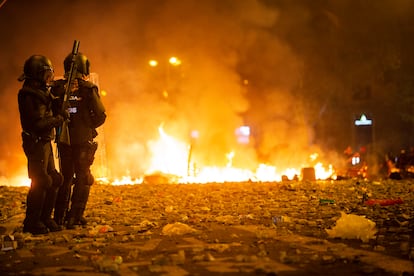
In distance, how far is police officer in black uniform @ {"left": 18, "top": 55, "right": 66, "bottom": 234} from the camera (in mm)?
5406

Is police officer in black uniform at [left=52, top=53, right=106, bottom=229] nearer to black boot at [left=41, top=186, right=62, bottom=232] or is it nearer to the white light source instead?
black boot at [left=41, top=186, right=62, bottom=232]

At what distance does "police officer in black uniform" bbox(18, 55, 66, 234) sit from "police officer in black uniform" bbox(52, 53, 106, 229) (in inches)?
15.6

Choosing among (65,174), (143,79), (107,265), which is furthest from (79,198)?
(143,79)

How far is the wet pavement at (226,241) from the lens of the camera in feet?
13.0

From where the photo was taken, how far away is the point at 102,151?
15.3 meters

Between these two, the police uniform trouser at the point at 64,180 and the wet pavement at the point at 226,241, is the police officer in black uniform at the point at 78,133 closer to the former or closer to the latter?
the police uniform trouser at the point at 64,180

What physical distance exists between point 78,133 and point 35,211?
39.2 inches

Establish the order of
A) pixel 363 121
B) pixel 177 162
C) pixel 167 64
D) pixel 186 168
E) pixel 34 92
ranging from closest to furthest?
pixel 34 92
pixel 186 168
pixel 177 162
pixel 167 64
pixel 363 121

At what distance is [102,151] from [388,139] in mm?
20516

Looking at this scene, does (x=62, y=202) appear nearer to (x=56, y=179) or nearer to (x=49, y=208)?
(x=49, y=208)

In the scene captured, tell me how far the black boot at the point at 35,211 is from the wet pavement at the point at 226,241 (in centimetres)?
12

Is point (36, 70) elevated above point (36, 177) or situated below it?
above

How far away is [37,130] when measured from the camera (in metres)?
5.44

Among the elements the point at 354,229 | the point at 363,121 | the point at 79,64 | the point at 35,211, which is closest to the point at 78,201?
the point at 35,211
